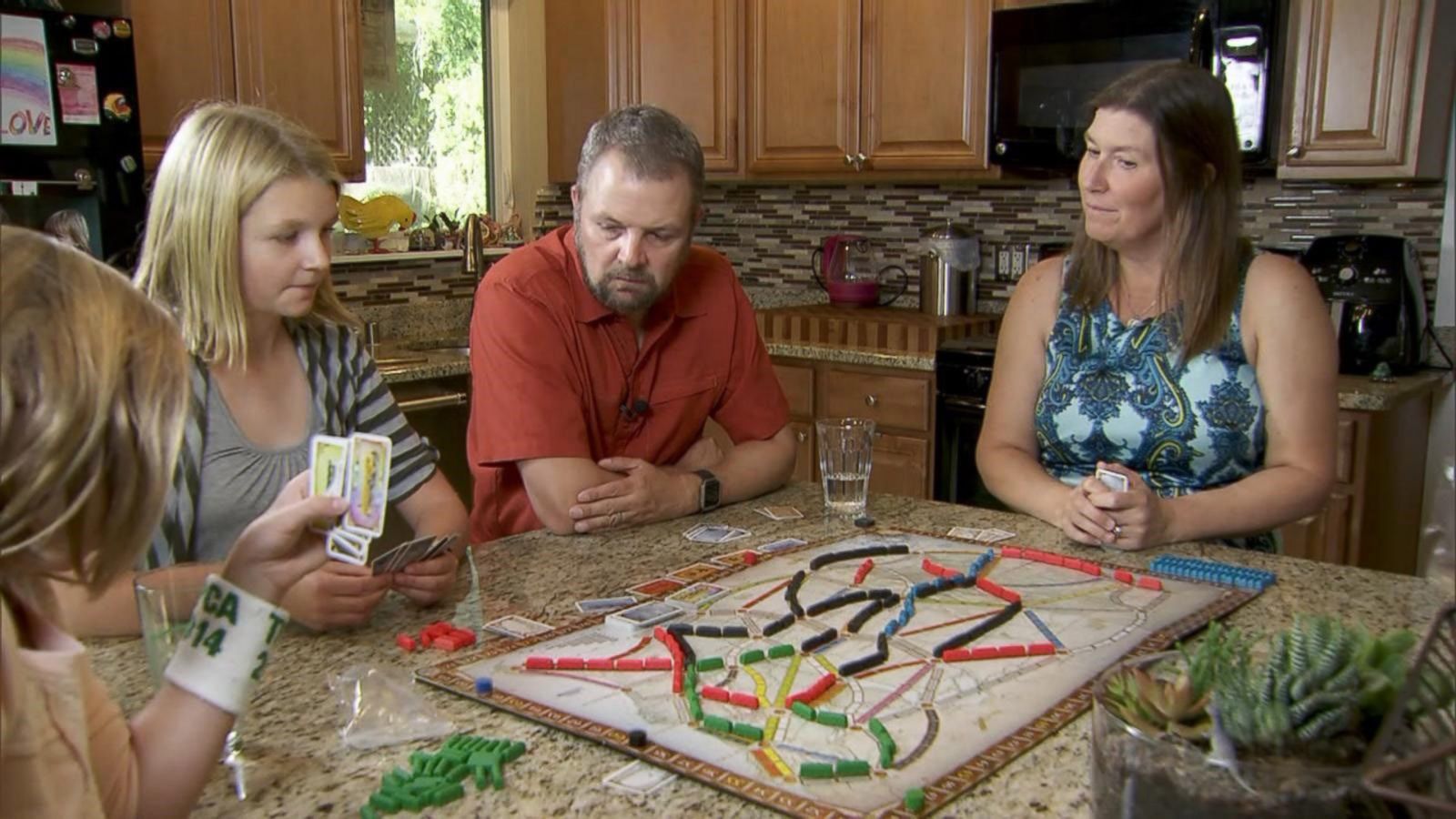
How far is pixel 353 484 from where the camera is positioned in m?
1.14

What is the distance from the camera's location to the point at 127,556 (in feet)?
2.59

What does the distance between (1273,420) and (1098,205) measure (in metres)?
0.43

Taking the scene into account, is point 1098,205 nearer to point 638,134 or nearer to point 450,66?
point 638,134

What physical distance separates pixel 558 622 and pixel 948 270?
3.05 metres

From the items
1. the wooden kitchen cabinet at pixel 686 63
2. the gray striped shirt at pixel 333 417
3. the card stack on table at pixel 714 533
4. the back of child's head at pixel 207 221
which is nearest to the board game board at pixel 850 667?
the card stack on table at pixel 714 533

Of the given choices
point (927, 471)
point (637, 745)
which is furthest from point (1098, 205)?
point (927, 471)

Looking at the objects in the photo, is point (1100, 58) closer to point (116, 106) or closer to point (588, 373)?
point (588, 373)

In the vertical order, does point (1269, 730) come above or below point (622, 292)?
below

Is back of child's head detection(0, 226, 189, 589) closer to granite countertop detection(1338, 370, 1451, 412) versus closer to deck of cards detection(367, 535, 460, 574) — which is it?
deck of cards detection(367, 535, 460, 574)

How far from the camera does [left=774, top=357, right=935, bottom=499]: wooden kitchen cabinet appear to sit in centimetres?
382

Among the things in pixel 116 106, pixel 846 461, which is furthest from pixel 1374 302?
pixel 116 106

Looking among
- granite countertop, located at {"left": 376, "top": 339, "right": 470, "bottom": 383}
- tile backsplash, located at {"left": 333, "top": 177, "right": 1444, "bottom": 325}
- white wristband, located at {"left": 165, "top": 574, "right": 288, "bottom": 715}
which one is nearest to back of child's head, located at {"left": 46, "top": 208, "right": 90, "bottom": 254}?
granite countertop, located at {"left": 376, "top": 339, "right": 470, "bottom": 383}

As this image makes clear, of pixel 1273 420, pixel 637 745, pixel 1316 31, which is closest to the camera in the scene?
pixel 637 745

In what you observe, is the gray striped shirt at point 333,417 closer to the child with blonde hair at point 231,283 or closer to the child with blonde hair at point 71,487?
the child with blonde hair at point 231,283
